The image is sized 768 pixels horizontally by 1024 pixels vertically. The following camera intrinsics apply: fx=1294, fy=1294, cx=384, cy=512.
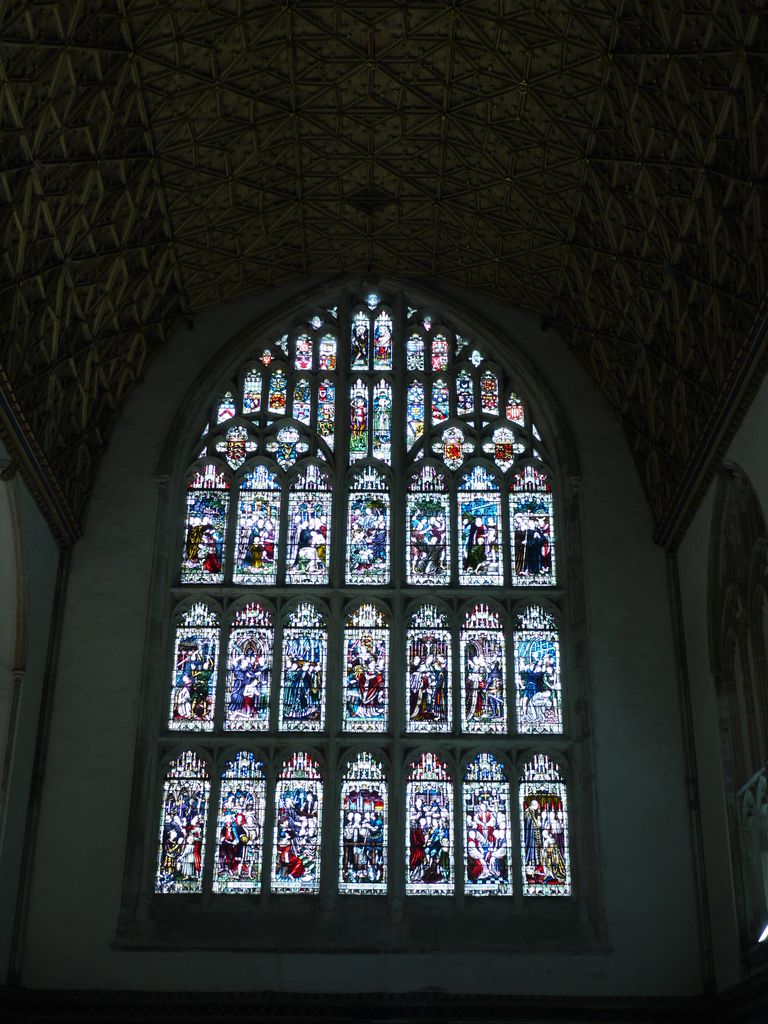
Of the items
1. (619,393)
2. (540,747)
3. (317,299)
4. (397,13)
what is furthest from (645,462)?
(397,13)

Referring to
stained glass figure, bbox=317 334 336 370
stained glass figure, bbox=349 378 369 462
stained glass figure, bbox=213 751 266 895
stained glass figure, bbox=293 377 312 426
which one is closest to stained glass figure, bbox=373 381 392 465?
stained glass figure, bbox=349 378 369 462

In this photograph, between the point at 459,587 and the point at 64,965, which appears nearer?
the point at 64,965

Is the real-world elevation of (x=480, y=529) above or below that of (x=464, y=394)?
below

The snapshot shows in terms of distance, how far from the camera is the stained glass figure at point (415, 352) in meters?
21.4

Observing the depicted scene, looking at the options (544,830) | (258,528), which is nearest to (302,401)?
(258,528)

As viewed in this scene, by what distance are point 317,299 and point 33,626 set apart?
7304 millimetres

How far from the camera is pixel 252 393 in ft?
69.6

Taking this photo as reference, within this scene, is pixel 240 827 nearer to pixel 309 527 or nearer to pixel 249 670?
pixel 249 670

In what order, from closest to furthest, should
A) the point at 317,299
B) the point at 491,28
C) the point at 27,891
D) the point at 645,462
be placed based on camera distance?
the point at 491,28, the point at 27,891, the point at 645,462, the point at 317,299

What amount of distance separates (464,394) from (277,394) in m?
3.07

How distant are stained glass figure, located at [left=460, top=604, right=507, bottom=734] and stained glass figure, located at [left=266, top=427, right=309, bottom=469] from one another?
3.82 m

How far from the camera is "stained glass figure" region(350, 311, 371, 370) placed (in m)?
21.4

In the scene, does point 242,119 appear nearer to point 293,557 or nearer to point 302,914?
point 293,557

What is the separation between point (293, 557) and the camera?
19891 mm
